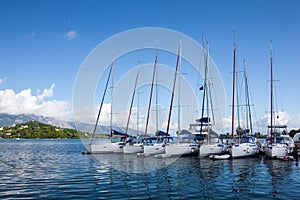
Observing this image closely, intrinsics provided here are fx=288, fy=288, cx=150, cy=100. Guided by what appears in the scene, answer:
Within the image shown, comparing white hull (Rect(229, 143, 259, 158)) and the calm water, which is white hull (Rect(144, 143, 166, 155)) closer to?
white hull (Rect(229, 143, 259, 158))

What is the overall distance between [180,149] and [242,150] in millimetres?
9968

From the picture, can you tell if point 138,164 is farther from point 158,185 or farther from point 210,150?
point 158,185

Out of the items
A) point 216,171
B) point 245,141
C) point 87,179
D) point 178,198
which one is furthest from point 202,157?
point 178,198

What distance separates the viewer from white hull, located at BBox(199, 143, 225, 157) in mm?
47500

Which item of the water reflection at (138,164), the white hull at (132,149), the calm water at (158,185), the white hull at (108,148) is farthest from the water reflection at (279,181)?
the white hull at (108,148)

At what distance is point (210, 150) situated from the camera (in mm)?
48312

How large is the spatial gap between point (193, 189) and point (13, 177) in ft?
59.5

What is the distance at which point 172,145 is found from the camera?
47.6 meters

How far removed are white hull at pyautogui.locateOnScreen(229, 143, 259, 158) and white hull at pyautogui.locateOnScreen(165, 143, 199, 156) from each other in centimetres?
658

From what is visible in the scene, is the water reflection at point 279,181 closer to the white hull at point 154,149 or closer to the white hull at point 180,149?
the white hull at point 180,149

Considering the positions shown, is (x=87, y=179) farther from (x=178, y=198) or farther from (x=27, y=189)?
(x=178, y=198)

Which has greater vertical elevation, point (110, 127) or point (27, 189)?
point (110, 127)

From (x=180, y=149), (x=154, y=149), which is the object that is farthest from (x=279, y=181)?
(x=154, y=149)

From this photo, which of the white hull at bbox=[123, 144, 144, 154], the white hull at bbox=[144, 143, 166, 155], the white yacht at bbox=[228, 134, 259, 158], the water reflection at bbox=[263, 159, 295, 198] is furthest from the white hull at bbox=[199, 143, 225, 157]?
the water reflection at bbox=[263, 159, 295, 198]
